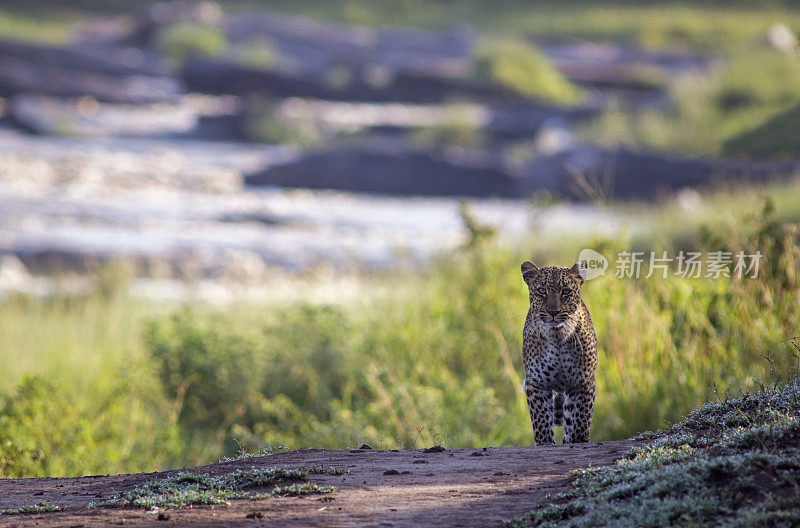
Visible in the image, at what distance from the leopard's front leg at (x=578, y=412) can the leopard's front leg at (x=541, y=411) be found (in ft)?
0.20

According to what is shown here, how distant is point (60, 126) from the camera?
32312mm

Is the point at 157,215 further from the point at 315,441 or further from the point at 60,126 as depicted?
the point at 315,441

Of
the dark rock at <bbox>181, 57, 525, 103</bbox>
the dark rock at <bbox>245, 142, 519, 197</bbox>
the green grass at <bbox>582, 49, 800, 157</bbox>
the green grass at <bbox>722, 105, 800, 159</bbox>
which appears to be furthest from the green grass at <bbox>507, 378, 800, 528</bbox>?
the dark rock at <bbox>181, 57, 525, 103</bbox>

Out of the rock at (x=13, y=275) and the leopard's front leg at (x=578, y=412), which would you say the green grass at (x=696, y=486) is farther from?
the rock at (x=13, y=275)

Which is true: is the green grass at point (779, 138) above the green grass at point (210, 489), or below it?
above

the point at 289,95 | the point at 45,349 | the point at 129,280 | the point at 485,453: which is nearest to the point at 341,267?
the point at 129,280

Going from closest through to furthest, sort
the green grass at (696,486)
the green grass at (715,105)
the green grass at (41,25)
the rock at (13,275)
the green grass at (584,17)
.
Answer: the green grass at (696,486) → the rock at (13,275) → the green grass at (715,105) → the green grass at (41,25) → the green grass at (584,17)

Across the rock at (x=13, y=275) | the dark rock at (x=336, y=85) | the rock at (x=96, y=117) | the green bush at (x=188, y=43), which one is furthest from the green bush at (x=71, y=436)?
the green bush at (x=188, y=43)

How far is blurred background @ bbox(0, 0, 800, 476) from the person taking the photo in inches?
261

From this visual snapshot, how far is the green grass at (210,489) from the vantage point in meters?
3.44

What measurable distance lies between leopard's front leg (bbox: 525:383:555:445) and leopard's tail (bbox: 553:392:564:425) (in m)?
0.02

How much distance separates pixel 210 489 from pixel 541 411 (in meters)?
1.26

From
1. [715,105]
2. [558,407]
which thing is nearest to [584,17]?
[715,105]

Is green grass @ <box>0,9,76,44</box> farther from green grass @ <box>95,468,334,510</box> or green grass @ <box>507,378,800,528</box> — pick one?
green grass @ <box>507,378,800,528</box>
